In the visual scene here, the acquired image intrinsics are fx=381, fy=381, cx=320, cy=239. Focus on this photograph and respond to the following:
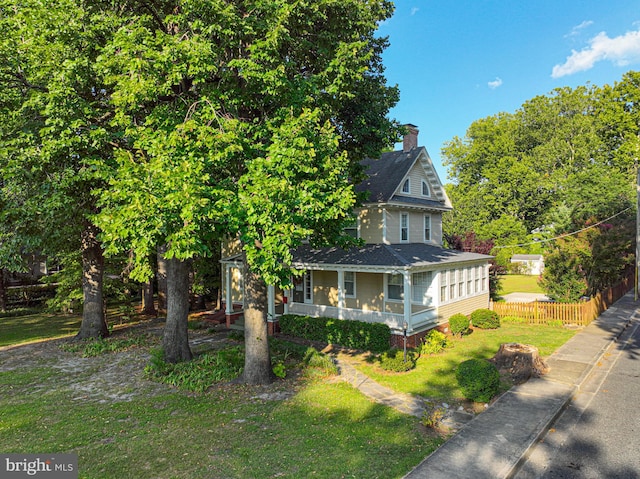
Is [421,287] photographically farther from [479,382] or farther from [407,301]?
[479,382]

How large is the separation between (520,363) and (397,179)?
36.4ft

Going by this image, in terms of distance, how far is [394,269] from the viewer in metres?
15.8

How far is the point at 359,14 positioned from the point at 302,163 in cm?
654

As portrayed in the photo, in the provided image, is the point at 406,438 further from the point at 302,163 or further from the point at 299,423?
the point at 302,163

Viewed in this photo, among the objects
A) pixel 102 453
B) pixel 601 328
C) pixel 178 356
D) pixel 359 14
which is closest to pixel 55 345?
pixel 178 356

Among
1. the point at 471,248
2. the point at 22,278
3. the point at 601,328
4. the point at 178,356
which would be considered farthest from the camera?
the point at 22,278

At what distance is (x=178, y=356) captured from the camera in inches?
548

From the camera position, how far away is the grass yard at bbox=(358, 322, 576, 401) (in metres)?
11.4

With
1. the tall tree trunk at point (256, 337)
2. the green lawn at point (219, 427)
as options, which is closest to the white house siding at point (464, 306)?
the green lawn at point (219, 427)

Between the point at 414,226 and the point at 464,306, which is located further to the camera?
the point at 414,226

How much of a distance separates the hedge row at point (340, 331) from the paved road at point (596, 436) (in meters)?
6.85

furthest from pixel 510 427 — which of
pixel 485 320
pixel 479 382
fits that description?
pixel 485 320

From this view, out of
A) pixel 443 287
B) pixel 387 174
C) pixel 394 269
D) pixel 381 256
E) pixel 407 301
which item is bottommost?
pixel 407 301

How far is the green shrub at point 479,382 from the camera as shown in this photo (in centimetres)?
988
